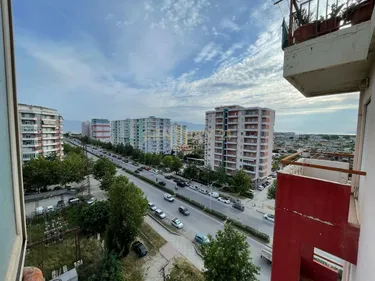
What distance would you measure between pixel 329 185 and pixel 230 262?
4.59 m

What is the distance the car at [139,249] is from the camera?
7919 mm

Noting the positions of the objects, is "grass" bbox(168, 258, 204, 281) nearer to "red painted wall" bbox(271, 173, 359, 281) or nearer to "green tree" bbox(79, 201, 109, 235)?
"green tree" bbox(79, 201, 109, 235)

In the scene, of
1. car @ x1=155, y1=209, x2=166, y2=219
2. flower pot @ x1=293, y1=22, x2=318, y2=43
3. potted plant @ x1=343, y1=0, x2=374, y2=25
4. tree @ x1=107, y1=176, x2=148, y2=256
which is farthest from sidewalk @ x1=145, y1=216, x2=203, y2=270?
potted plant @ x1=343, y1=0, x2=374, y2=25

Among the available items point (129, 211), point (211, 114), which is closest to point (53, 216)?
point (129, 211)

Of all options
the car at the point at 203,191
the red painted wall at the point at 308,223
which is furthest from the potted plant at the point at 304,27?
the car at the point at 203,191

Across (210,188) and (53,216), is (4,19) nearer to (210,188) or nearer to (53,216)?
(53,216)

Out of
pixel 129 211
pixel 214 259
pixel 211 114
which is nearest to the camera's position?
pixel 214 259

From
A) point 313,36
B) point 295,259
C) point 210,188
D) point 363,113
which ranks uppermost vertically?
point 313,36

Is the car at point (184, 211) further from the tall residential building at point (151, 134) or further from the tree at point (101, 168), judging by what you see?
the tall residential building at point (151, 134)

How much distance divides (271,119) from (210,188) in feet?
31.0

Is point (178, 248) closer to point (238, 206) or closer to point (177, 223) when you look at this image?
point (177, 223)

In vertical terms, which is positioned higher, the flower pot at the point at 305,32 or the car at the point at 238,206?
the flower pot at the point at 305,32

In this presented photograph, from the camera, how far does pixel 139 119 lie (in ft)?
111

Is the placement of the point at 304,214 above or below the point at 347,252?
above
